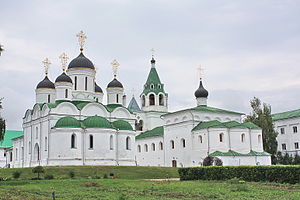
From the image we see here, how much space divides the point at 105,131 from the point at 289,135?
28.2 m

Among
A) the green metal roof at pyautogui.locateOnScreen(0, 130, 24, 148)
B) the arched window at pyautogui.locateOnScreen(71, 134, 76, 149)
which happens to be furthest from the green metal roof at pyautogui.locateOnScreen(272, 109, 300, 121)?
the green metal roof at pyautogui.locateOnScreen(0, 130, 24, 148)

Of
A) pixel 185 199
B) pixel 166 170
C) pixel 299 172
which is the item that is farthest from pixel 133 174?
pixel 185 199

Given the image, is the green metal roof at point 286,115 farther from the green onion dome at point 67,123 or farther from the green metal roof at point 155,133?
the green onion dome at point 67,123

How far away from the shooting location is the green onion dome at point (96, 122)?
1604 inches

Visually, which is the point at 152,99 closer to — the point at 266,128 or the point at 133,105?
the point at 133,105

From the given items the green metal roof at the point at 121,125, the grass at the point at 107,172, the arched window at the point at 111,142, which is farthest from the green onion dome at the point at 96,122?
the grass at the point at 107,172

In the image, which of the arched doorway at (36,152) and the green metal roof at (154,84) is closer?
the arched doorway at (36,152)

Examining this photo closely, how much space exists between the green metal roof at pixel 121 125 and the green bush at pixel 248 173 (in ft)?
54.2

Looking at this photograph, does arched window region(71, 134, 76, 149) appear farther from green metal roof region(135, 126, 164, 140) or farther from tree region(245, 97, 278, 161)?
tree region(245, 97, 278, 161)

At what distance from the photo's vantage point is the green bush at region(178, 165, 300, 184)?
69.4ft

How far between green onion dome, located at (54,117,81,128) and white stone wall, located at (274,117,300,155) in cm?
3058

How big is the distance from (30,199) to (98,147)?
26399 millimetres

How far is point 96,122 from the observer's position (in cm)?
4100

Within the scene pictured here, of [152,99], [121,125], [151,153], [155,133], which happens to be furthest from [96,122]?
[152,99]
